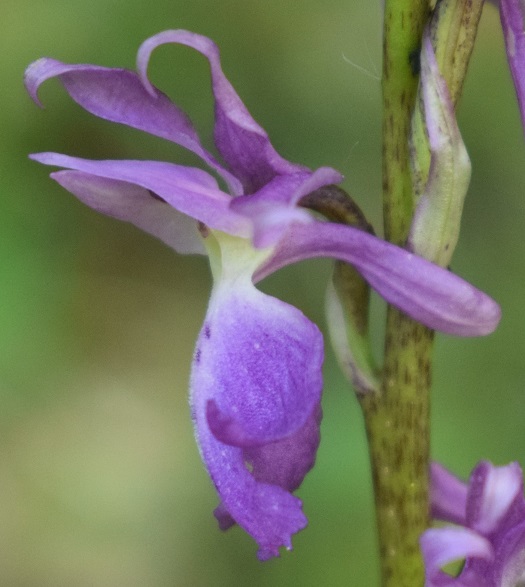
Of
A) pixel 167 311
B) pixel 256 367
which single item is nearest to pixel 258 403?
pixel 256 367

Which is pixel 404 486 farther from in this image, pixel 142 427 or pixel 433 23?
pixel 142 427

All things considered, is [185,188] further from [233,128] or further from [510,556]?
[510,556]

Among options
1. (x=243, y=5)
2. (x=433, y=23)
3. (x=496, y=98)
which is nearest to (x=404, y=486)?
(x=433, y=23)

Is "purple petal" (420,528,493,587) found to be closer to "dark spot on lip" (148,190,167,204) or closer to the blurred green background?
"dark spot on lip" (148,190,167,204)

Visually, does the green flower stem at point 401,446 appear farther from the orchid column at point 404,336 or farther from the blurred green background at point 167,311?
the blurred green background at point 167,311

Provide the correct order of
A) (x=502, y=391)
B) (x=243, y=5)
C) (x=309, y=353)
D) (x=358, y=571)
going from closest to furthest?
(x=309, y=353) → (x=358, y=571) → (x=502, y=391) → (x=243, y=5)

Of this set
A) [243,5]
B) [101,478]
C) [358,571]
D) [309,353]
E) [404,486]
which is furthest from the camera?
[243,5]
